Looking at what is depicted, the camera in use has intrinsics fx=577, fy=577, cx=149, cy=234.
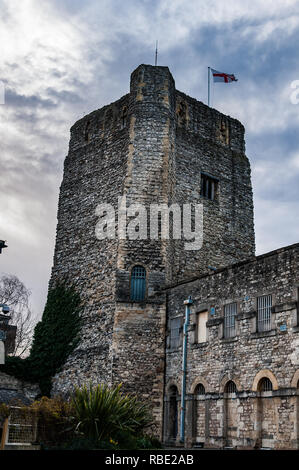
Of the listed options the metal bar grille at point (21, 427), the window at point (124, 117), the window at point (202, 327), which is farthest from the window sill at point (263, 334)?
the window at point (124, 117)

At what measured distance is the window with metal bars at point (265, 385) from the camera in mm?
18484

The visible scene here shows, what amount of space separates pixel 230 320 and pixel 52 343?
9.48 metres

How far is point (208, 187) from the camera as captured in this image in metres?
29.1

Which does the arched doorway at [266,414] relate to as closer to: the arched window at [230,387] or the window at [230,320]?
the arched window at [230,387]

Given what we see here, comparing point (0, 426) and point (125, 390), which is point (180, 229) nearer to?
point (125, 390)

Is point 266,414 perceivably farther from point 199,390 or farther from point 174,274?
point 174,274

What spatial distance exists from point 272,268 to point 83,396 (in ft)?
24.4

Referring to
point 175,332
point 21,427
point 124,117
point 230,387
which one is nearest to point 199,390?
point 230,387

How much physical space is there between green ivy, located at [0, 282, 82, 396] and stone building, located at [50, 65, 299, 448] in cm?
56

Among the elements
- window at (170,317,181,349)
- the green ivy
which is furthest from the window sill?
the green ivy

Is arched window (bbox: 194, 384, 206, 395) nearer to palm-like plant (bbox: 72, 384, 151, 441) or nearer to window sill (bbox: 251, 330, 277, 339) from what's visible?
window sill (bbox: 251, 330, 277, 339)
